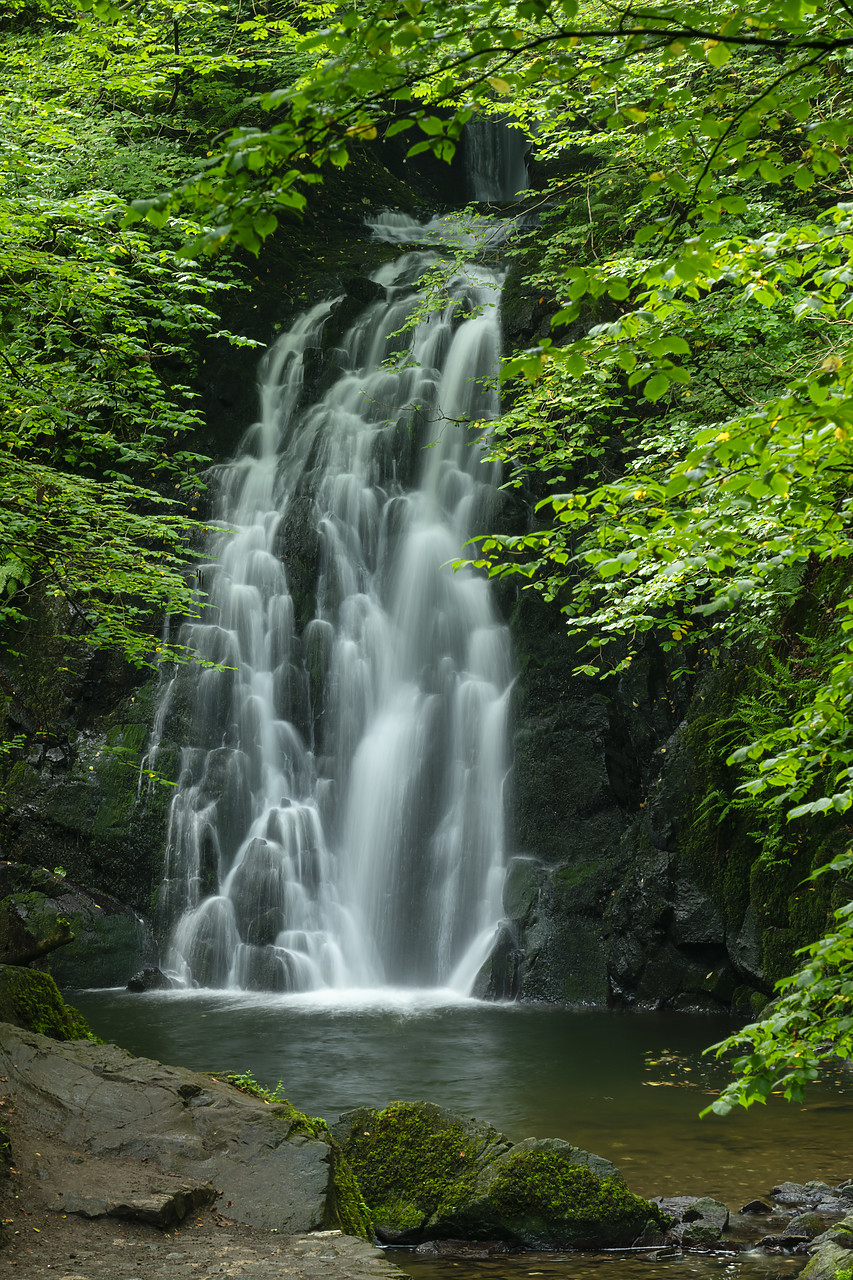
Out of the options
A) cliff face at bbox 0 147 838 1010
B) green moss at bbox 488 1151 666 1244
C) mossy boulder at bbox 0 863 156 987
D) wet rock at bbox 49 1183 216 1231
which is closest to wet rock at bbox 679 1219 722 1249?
green moss at bbox 488 1151 666 1244

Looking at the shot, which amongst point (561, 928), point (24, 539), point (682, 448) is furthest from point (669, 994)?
point (24, 539)

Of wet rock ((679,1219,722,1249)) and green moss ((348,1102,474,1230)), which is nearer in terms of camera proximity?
wet rock ((679,1219,722,1249))

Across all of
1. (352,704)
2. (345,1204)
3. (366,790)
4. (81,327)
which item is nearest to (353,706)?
(352,704)

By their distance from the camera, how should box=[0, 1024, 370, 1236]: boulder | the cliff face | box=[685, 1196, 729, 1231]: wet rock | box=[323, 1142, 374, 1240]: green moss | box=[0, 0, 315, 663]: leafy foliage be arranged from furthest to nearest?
the cliff face
box=[0, 0, 315, 663]: leafy foliage
box=[685, 1196, 729, 1231]: wet rock
box=[323, 1142, 374, 1240]: green moss
box=[0, 1024, 370, 1236]: boulder

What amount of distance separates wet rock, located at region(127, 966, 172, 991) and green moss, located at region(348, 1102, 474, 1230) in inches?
310

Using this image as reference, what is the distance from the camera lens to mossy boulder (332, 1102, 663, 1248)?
532cm

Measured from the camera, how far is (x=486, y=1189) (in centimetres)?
546

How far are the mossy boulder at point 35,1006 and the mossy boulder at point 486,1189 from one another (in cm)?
A: 176

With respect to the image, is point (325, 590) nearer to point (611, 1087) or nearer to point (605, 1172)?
point (611, 1087)

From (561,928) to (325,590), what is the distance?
6.31 m

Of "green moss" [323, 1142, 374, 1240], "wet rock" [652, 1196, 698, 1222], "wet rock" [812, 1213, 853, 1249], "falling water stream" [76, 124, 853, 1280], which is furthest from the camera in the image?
"falling water stream" [76, 124, 853, 1280]

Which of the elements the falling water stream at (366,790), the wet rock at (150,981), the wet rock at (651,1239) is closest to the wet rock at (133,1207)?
the wet rock at (651,1239)

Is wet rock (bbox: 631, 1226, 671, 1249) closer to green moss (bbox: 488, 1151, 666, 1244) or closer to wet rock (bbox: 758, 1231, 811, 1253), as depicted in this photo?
green moss (bbox: 488, 1151, 666, 1244)

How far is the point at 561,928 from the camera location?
41.0ft
